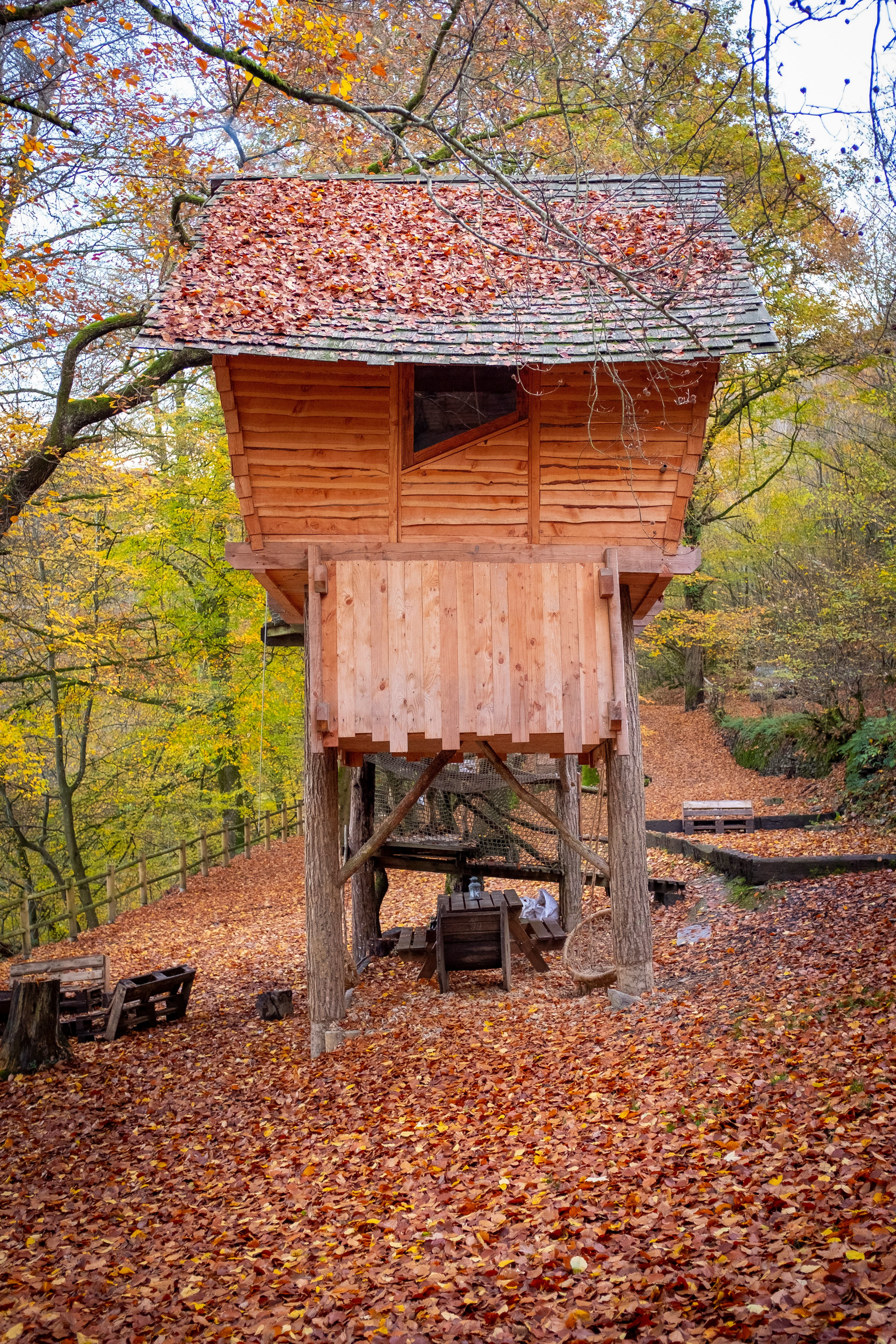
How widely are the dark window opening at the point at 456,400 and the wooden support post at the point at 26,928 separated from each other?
1279 centimetres

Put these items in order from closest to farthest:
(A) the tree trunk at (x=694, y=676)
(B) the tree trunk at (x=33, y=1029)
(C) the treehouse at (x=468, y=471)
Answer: (C) the treehouse at (x=468, y=471)
(B) the tree trunk at (x=33, y=1029)
(A) the tree trunk at (x=694, y=676)

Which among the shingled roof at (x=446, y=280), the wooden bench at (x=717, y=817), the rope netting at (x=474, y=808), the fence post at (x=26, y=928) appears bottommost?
the fence post at (x=26, y=928)

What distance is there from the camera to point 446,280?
850cm

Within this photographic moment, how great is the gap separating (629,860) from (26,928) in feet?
41.4

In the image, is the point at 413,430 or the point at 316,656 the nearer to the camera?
the point at 316,656

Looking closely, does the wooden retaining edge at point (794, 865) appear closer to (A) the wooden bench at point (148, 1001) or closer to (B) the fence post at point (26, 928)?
(A) the wooden bench at point (148, 1001)

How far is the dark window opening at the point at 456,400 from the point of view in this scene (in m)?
8.28

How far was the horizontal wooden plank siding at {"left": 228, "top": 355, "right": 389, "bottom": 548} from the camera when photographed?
8.02 m

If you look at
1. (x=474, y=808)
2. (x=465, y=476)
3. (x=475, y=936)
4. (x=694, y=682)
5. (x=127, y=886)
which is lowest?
(x=127, y=886)

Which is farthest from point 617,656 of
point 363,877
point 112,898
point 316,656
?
point 112,898

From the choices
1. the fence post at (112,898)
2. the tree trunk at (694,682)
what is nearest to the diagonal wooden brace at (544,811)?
the fence post at (112,898)

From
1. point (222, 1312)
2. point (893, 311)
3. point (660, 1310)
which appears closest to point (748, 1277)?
point (660, 1310)

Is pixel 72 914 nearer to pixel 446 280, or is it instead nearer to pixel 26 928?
pixel 26 928

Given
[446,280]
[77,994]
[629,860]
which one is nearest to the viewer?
[446,280]
